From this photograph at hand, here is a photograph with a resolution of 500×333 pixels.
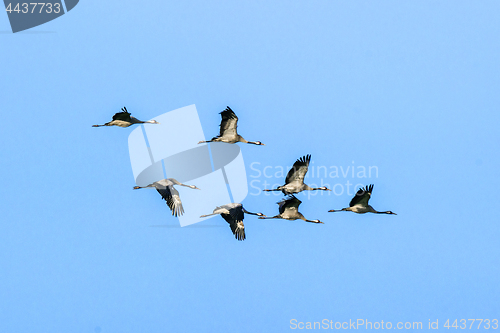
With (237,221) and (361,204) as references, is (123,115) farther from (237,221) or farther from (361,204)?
(361,204)

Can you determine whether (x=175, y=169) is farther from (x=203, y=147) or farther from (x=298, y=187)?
(x=298, y=187)

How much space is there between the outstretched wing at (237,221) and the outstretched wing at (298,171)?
2.48 m

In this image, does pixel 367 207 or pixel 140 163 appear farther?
pixel 140 163

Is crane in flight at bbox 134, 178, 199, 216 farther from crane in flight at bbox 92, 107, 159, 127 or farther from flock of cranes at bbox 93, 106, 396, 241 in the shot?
crane in flight at bbox 92, 107, 159, 127

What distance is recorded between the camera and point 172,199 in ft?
104

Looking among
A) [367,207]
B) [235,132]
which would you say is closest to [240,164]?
[235,132]

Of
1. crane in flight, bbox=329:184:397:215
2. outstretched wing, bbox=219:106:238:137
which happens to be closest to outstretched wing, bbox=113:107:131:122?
outstretched wing, bbox=219:106:238:137

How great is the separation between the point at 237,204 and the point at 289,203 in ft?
7.63

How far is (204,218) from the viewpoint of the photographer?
1344 inches

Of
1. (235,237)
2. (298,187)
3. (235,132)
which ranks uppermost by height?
(235,132)

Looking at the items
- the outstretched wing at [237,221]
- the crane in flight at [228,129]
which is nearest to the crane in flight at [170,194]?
the outstretched wing at [237,221]

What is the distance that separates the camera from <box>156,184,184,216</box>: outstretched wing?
3147 centimetres

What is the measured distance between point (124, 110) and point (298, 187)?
326 inches

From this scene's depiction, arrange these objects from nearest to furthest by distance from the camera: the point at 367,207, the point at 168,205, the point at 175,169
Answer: the point at 168,205, the point at 367,207, the point at 175,169
